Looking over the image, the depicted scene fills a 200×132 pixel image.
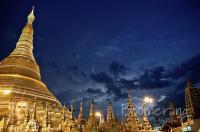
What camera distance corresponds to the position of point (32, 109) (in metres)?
37.4

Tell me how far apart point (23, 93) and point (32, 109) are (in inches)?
215

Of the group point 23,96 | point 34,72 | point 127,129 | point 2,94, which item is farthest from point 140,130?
point 34,72

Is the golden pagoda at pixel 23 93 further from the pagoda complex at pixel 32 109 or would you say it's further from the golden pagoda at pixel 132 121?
the golden pagoda at pixel 132 121

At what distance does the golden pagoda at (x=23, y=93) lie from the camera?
34.3 meters

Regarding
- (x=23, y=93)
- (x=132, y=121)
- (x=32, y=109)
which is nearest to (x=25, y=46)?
(x=23, y=93)

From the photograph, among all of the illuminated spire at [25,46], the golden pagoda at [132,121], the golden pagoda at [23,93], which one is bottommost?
the golden pagoda at [132,121]

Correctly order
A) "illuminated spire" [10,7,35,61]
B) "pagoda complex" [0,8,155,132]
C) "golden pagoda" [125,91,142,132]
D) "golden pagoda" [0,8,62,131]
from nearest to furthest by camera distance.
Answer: "pagoda complex" [0,8,155,132], "golden pagoda" [125,91,142,132], "golden pagoda" [0,8,62,131], "illuminated spire" [10,7,35,61]

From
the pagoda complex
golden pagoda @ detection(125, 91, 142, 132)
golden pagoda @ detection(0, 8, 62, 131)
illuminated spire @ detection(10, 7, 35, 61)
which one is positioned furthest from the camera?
illuminated spire @ detection(10, 7, 35, 61)

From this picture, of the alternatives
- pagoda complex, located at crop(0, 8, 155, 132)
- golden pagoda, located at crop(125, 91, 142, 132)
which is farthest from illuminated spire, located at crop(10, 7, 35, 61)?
golden pagoda, located at crop(125, 91, 142, 132)

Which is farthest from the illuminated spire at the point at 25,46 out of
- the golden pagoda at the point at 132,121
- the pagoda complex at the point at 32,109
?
the golden pagoda at the point at 132,121

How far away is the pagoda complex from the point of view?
31.3m

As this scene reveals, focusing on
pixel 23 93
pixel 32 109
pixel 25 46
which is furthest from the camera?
pixel 25 46

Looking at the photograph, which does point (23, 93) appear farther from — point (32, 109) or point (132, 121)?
point (132, 121)

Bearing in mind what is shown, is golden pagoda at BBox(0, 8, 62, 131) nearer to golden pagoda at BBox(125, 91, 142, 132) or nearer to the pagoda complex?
the pagoda complex
